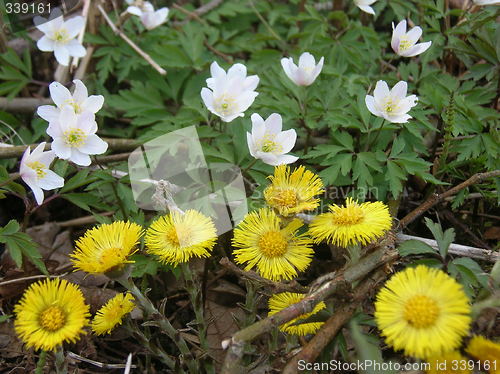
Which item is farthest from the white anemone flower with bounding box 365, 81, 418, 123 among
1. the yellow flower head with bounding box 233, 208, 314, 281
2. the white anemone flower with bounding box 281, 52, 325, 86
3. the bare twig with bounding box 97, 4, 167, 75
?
the bare twig with bounding box 97, 4, 167, 75

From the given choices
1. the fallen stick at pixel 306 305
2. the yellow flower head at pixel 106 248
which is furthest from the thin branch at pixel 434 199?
the yellow flower head at pixel 106 248

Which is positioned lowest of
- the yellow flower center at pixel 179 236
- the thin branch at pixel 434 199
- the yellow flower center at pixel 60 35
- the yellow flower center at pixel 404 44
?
the thin branch at pixel 434 199

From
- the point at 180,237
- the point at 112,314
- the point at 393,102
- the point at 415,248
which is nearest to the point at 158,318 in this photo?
the point at 112,314

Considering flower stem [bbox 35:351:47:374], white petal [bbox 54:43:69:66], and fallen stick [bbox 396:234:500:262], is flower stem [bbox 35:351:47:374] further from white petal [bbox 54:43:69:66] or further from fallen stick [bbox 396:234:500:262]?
white petal [bbox 54:43:69:66]

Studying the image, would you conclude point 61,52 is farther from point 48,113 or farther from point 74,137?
point 74,137

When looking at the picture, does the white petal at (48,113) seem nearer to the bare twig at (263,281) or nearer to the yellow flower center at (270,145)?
the yellow flower center at (270,145)

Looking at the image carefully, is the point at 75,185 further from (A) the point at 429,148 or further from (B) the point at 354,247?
(A) the point at 429,148
